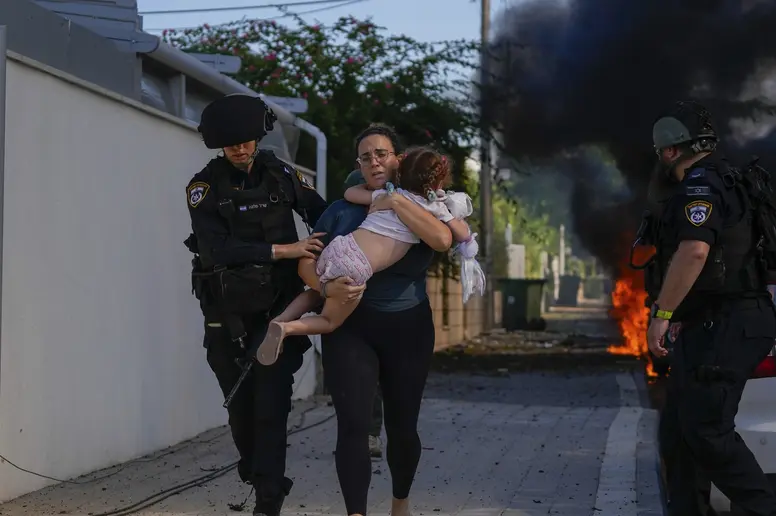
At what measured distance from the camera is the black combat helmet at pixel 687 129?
16.6 feet

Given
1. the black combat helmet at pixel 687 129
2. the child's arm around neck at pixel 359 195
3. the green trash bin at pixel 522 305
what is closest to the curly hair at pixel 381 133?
the child's arm around neck at pixel 359 195

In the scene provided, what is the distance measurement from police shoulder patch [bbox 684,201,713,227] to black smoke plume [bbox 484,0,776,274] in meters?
13.9

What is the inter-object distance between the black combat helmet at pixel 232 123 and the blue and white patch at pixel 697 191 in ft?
5.74

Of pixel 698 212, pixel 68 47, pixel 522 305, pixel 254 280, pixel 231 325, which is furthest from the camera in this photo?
pixel 522 305

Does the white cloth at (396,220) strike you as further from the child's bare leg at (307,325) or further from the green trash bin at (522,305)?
the green trash bin at (522,305)

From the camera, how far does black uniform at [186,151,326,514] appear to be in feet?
17.1

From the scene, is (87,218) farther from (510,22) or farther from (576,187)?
(576,187)

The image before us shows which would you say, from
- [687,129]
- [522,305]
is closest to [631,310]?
[522,305]

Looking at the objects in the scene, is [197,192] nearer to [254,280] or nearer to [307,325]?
[254,280]

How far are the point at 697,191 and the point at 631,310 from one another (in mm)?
15899

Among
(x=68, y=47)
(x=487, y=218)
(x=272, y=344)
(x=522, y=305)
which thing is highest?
(x=68, y=47)

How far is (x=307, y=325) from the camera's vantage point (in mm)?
4867

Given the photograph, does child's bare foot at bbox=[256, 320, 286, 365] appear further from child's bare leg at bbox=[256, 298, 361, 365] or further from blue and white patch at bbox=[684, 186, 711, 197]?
blue and white patch at bbox=[684, 186, 711, 197]

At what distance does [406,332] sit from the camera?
4.99m
